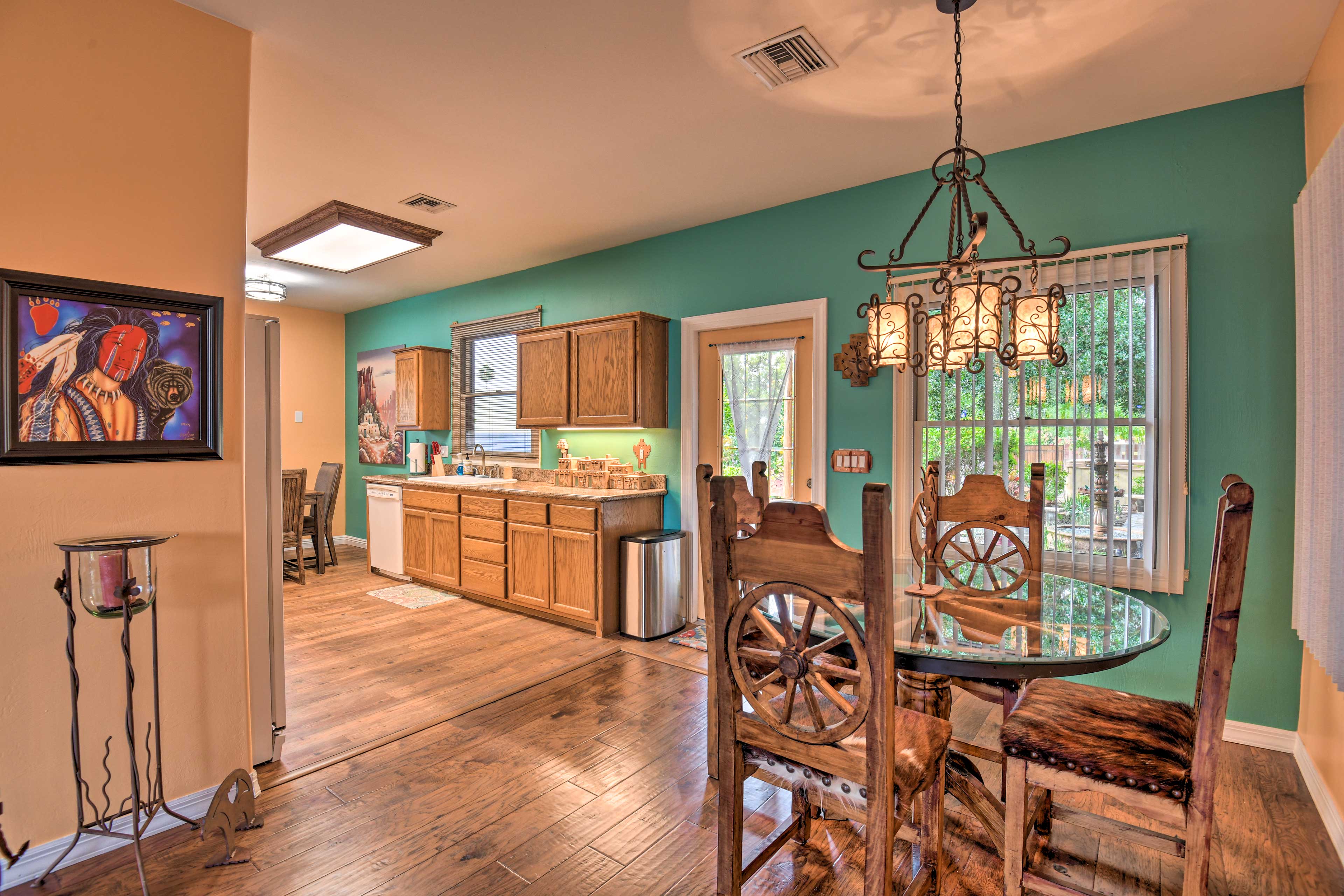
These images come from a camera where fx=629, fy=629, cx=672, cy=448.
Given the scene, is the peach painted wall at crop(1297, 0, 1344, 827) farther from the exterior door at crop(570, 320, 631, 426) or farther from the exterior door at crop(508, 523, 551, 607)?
the exterior door at crop(508, 523, 551, 607)

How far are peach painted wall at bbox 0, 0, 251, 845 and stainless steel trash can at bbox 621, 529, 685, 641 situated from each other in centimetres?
229

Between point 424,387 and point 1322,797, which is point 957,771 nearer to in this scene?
point 1322,797

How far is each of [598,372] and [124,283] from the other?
295 centimetres

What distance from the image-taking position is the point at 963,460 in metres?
3.35

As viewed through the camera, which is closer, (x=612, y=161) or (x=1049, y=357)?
(x=1049, y=357)

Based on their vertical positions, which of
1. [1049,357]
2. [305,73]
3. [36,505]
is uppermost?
[305,73]

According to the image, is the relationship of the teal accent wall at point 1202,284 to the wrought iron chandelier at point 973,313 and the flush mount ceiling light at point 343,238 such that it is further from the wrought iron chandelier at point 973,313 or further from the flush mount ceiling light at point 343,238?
the flush mount ceiling light at point 343,238

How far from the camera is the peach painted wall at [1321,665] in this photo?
2102mm

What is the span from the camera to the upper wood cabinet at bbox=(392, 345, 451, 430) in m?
6.34

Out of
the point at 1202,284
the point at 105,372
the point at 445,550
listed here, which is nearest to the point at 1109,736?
the point at 1202,284

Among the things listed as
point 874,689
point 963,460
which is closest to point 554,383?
point 963,460

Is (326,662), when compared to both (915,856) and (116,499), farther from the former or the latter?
(915,856)

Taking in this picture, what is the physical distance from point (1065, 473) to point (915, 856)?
1956 millimetres

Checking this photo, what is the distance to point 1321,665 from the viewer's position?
199 cm
